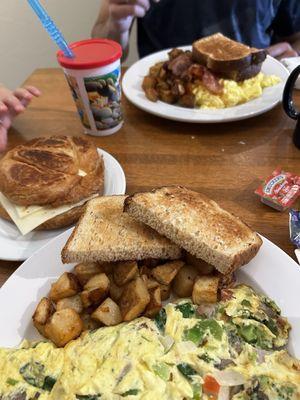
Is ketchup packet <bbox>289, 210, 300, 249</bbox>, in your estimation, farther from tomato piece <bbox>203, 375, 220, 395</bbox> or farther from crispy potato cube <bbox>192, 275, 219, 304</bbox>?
tomato piece <bbox>203, 375, 220, 395</bbox>

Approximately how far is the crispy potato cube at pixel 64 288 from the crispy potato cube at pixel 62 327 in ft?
0.29

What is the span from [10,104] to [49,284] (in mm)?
1142

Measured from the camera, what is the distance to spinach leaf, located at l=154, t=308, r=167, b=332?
43.5 inches

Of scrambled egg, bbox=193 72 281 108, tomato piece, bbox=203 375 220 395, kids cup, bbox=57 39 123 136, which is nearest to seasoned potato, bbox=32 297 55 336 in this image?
tomato piece, bbox=203 375 220 395

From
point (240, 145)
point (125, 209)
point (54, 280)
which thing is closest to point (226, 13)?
point (240, 145)

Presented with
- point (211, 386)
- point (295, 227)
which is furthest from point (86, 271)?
point (295, 227)

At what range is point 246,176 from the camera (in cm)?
178

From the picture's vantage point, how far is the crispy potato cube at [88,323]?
120cm

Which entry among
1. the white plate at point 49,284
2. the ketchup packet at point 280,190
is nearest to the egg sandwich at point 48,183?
the white plate at point 49,284

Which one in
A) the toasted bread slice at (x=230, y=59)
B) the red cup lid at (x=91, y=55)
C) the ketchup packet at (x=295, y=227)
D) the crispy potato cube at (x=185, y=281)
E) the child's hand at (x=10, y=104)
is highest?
the red cup lid at (x=91, y=55)

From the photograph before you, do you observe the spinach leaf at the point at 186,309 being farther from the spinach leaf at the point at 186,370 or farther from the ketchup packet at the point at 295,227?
the ketchup packet at the point at 295,227

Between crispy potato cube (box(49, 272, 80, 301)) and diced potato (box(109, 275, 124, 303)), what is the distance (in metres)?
0.11

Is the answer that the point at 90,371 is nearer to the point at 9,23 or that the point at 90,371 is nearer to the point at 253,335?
the point at 253,335

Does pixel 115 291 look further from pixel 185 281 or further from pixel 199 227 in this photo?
pixel 199 227
